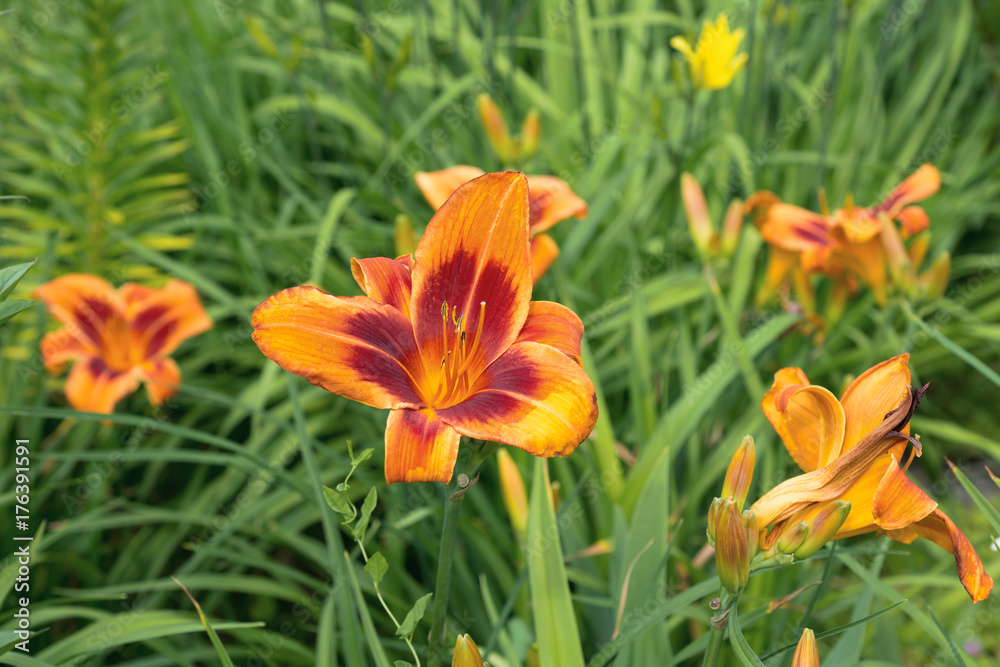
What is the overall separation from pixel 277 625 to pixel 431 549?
67cm

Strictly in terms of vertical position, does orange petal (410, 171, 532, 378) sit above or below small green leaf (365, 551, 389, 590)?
above

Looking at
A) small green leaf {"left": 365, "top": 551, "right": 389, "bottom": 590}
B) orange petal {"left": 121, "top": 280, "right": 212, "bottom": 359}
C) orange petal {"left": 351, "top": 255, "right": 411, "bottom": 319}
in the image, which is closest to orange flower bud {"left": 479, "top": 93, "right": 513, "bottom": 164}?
orange petal {"left": 121, "top": 280, "right": 212, "bottom": 359}

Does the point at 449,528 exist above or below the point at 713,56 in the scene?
below

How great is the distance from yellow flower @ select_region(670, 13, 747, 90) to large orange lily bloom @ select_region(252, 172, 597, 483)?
1.13 metres

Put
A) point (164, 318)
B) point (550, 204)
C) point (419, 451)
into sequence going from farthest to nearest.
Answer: point (164, 318), point (550, 204), point (419, 451)

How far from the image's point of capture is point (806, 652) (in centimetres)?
84

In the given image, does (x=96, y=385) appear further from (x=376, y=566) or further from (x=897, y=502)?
(x=897, y=502)

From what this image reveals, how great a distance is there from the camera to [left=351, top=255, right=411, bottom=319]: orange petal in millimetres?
931

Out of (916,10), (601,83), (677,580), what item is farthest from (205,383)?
(916,10)

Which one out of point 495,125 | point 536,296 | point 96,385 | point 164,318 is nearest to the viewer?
point 96,385

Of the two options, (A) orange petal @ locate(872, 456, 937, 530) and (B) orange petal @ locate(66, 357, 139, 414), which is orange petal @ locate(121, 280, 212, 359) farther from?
(A) orange petal @ locate(872, 456, 937, 530)

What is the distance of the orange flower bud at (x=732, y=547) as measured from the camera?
0.83 metres

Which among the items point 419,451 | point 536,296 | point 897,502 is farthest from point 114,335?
point 897,502

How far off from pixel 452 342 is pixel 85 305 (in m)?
1.30
